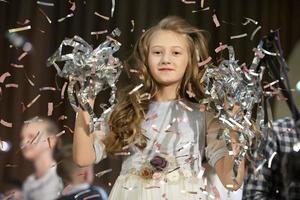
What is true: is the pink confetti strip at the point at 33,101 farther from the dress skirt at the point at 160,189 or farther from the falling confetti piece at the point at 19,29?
the dress skirt at the point at 160,189

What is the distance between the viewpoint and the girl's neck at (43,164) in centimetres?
141

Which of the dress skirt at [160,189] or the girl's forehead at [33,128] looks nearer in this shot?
the dress skirt at [160,189]

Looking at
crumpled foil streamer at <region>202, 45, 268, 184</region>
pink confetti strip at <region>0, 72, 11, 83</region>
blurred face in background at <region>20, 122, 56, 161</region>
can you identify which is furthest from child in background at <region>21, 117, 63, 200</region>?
crumpled foil streamer at <region>202, 45, 268, 184</region>

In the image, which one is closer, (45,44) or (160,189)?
(160,189)

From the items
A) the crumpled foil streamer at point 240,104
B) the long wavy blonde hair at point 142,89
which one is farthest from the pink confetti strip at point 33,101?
the crumpled foil streamer at point 240,104

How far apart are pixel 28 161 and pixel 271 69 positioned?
0.74 m

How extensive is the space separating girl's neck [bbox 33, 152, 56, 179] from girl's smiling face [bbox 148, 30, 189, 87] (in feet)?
1.13

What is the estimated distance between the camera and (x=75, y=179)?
56.4 inches

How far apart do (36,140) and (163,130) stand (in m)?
0.35

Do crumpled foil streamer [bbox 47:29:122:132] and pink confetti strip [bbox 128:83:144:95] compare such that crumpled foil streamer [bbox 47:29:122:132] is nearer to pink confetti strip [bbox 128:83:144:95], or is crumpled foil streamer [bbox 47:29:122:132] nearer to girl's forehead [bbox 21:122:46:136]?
pink confetti strip [bbox 128:83:144:95]

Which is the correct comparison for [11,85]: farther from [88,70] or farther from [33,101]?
[88,70]

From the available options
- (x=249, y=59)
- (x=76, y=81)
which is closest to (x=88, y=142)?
(x=76, y=81)

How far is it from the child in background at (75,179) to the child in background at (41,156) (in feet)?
0.06

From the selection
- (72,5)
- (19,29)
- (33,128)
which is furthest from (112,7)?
(33,128)
